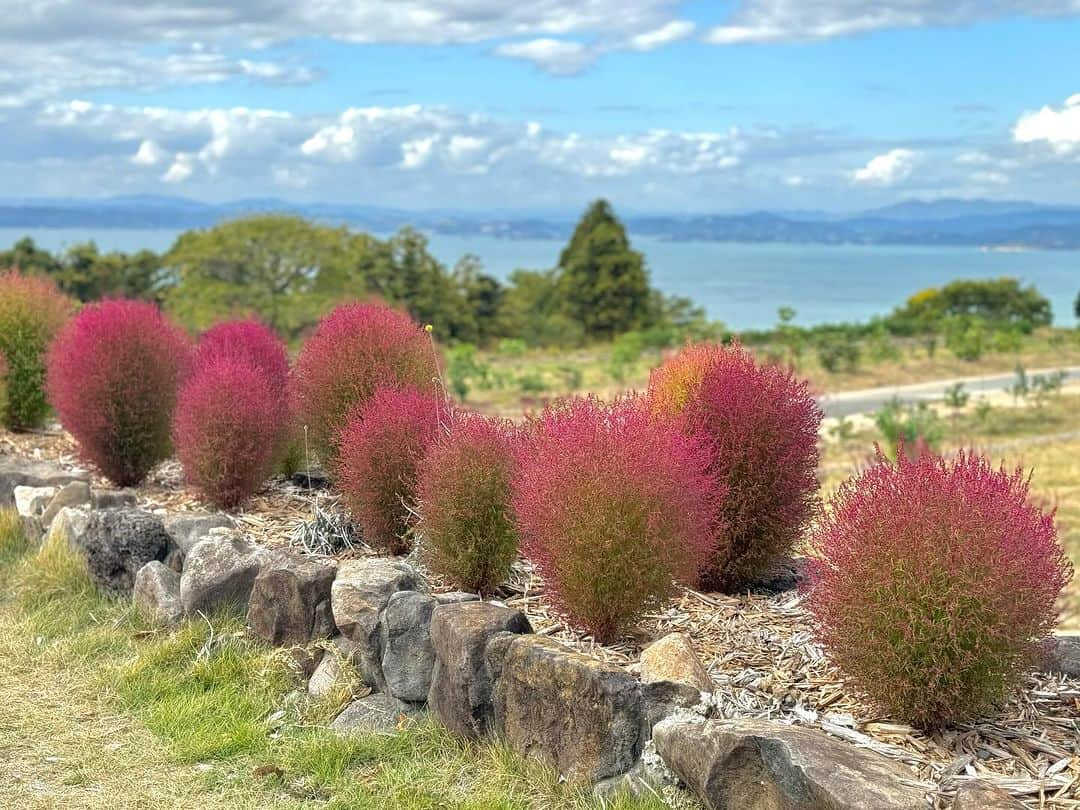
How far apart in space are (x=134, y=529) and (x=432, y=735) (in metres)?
2.65

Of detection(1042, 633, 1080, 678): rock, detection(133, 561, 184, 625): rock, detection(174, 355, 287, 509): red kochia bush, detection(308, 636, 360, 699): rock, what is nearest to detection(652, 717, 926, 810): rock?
detection(1042, 633, 1080, 678): rock

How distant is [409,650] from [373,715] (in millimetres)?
306

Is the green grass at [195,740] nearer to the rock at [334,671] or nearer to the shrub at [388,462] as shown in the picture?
the rock at [334,671]

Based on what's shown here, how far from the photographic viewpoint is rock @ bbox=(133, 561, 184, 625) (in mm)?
5996

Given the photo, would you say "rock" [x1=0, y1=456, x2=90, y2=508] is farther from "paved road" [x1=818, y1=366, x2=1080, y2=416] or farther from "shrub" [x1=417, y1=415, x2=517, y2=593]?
"paved road" [x1=818, y1=366, x2=1080, y2=416]

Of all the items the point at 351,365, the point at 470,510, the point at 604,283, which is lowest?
the point at 470,510

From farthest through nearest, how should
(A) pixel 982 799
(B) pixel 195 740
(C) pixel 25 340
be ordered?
(C) pixel 25 340 → (B) pixel 195 740 → (A) pixel 982 799

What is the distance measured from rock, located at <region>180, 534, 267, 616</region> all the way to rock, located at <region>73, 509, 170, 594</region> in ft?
1.90

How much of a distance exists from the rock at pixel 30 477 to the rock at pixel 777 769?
542 cm

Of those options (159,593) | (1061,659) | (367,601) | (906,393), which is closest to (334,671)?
(367,601)

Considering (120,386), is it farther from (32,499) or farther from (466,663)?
(466,663)

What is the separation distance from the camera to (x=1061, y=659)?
4.45 metres

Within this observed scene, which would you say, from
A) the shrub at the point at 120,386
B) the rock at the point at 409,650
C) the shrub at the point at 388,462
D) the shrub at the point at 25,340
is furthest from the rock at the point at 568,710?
the shrub at the point at 25,340

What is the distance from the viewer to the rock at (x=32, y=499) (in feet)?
24.6
